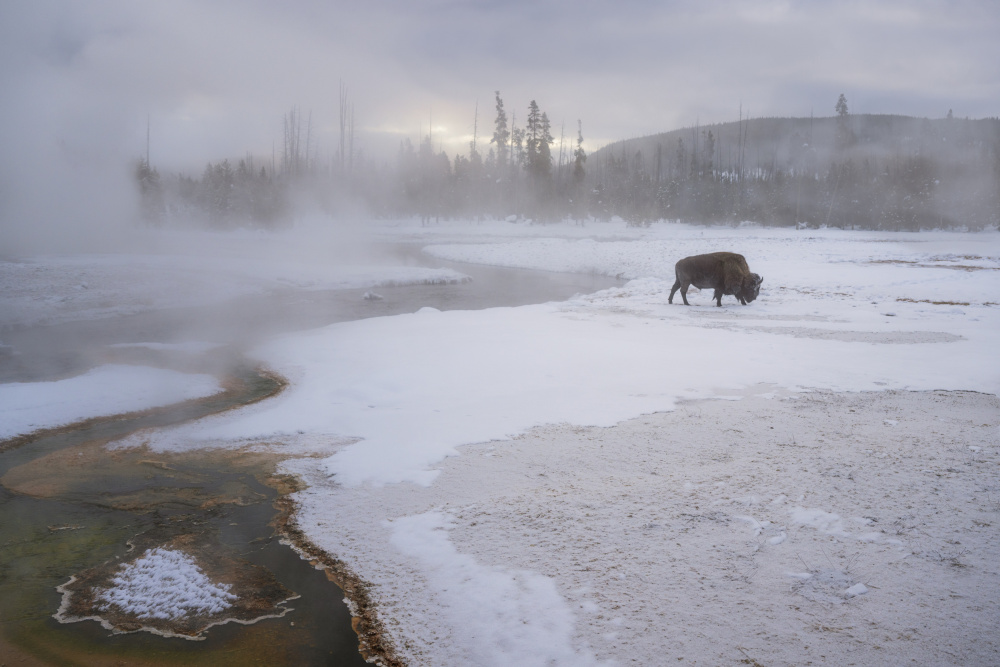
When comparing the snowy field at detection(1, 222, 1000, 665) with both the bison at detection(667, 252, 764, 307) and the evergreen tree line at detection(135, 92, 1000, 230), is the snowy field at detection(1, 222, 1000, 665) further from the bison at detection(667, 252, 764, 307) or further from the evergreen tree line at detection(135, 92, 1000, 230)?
the evergreen tree line at detection(135, 92, 1000, 230)

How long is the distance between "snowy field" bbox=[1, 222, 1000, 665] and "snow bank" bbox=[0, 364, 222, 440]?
1314mm

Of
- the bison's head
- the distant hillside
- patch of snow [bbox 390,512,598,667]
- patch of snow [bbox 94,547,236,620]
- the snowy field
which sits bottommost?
patch of snow [bbox 94,547,236,620]

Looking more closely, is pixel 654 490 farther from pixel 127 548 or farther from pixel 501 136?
pixel 501 136

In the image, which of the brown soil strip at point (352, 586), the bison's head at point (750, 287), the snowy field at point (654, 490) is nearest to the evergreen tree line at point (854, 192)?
the bison's head at point (750, 287)

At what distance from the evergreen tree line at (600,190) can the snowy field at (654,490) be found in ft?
196

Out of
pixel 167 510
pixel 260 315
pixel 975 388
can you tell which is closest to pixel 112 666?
pixel 167 510

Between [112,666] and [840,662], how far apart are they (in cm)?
337

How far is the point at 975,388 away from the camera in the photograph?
690 cm

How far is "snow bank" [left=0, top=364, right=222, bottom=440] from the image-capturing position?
672cm

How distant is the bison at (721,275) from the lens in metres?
15.1

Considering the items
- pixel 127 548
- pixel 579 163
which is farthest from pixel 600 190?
pixel 127 548

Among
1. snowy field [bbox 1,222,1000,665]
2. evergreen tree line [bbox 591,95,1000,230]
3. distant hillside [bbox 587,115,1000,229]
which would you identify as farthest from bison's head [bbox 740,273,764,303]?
distant hillside [bbox 587,115,1000,229]

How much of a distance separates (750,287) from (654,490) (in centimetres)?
1244

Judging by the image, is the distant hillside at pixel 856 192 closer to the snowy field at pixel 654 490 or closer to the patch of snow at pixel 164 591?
the snowy field at pixel 654 490
